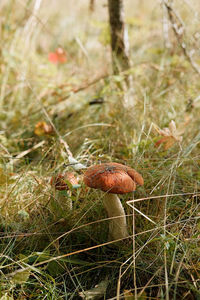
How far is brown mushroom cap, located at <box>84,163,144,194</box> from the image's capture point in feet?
3.26

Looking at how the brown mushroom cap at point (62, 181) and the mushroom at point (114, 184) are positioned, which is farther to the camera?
the brown mushroom cap at point (62, 181)

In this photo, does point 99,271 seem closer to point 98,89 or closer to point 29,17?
point 98,89

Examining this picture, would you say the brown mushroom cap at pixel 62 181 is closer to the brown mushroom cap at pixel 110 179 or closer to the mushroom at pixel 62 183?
the mushroom at pixel 62 183

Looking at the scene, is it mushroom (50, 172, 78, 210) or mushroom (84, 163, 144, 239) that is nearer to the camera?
mushroom (84, 163, 144, 239)

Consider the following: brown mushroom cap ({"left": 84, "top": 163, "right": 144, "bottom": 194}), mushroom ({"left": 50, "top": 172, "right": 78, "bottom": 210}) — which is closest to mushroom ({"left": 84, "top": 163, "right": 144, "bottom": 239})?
brown mushroom cap ({"left": 84, "top": 163, "right": 144, "bottom": 194})

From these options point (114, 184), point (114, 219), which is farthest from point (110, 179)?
point (114, 219)

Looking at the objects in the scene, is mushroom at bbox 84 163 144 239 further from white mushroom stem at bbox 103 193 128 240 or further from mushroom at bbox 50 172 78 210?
mushroom at bbox 50 172 78 210

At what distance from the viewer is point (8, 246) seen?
114 cm

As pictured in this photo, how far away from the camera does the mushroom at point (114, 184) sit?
3.26 feet

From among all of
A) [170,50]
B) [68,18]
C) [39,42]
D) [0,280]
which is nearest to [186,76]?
[170,50]

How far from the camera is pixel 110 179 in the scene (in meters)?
0.99

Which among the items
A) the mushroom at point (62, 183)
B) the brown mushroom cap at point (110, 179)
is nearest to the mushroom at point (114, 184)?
the brown mushroom cap at point (110, 179)

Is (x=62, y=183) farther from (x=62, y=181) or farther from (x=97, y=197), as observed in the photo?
(x=97, y=197)

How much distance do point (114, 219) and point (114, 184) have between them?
0.75 ft
